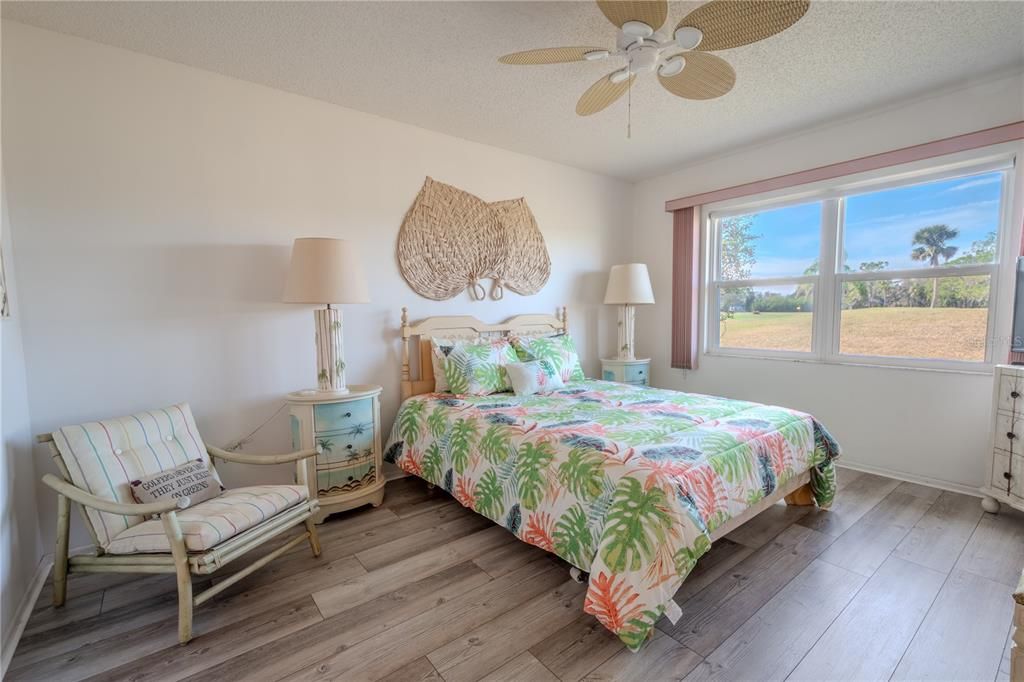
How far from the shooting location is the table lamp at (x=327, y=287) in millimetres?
2365

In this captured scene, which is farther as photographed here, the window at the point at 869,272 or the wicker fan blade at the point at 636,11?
the window at the point at 869,272

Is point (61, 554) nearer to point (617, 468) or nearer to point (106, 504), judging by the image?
point (106, 504)

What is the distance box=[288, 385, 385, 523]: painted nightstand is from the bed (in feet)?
1.01

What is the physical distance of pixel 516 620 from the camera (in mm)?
1697

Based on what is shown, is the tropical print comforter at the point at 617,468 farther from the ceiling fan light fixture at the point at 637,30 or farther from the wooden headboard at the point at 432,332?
the ceiling fan light fixture at the point at 637,30

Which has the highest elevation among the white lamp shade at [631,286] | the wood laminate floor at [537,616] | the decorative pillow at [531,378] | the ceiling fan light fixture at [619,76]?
the ceiling fan light fixture at [619,76]

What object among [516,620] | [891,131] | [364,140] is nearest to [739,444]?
[516,620]

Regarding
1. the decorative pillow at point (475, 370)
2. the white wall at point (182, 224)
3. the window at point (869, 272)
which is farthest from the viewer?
the decorative pillow at point (475, 370)

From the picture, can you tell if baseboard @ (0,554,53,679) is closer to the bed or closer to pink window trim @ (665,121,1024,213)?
the bed

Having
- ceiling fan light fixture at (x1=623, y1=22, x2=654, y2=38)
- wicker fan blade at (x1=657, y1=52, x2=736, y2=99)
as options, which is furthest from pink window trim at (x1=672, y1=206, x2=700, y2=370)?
ceiling fan light fixture at (x1=623, y1=22, x2=654, y2=38)

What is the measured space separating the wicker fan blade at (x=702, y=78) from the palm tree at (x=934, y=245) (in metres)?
2.08

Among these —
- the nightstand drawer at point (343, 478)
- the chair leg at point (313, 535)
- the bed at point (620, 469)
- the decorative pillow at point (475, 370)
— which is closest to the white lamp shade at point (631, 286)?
the bed at point (620, 469)

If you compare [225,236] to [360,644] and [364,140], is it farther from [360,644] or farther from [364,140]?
[360,644]

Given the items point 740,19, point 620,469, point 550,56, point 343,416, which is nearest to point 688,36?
point 740,19
